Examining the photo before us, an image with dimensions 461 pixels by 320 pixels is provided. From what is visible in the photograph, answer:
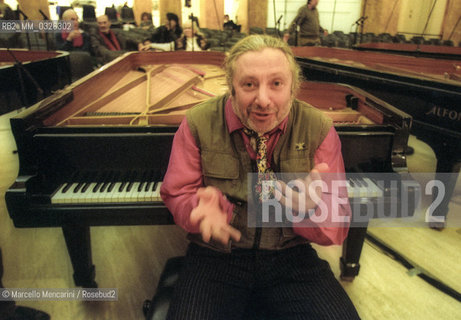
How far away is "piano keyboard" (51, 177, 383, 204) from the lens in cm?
167

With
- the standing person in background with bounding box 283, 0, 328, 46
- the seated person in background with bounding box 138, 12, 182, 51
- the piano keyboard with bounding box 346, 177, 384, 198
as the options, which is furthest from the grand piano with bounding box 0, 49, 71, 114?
the standing person in background with bounding box 283, 0, 328, 46

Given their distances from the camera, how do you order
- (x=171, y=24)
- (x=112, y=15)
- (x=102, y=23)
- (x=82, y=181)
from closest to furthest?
1. (x=82, y=181)
2. (x=102, y=23)
3. (x=171, y=24)
4. (x=112, y=15)

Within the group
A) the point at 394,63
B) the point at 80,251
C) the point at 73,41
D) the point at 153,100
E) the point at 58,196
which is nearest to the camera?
the point at 58,196

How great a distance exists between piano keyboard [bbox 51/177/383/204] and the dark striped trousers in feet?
1.28

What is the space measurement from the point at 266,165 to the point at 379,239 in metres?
1.79

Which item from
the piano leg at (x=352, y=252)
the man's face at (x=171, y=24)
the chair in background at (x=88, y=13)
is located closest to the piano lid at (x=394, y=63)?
the piano leg at (x=352, y=252)

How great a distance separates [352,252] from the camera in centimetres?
220

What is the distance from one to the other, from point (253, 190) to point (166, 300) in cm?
56

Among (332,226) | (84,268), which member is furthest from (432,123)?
(84,268)

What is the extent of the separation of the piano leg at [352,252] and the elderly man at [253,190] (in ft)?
2.24

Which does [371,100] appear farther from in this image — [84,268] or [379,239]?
[84,268]

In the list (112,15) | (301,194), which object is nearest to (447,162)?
(301,194)

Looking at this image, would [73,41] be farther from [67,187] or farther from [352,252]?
[352,252]

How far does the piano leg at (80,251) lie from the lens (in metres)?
1.95
